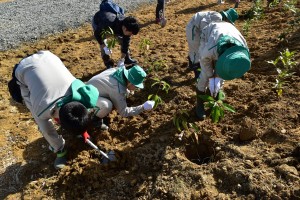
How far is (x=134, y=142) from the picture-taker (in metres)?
3.16

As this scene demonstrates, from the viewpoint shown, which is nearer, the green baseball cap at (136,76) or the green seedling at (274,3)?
the green baseball cap at (136,76)

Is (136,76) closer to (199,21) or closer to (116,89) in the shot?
(116,89)

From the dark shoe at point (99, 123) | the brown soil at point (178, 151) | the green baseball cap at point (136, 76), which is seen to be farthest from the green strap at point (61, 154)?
the green baseball cap at point (136, 76)

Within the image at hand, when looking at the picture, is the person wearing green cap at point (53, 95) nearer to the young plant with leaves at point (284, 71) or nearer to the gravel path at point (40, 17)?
the young plant with leaves at point (284, 71)

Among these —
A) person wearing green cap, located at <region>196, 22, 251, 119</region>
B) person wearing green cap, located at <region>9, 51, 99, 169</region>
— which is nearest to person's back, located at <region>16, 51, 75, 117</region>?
person wearing green cap, located at <region>9, 51, 99, 169</region>

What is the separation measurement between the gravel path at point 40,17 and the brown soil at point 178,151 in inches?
79.2

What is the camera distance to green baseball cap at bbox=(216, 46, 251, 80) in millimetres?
2334

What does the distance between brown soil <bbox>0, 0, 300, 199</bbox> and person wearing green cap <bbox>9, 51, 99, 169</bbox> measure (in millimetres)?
339

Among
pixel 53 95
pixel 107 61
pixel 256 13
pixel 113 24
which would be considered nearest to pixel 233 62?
pixel 53 95

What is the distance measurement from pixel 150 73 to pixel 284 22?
2328mm

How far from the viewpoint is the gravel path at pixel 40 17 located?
19.0 ft

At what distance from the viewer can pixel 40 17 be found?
6.58 m

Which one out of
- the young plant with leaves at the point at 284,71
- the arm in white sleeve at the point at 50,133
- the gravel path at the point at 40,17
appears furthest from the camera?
the gravel path at the point at 40,17

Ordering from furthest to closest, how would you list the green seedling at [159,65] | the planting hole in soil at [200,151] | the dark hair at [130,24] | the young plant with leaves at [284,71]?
the green seedling at [159,65], the dark hair at [130,24], the young plant with leaves at [284,71], the planting hole in soil at [200,151]
